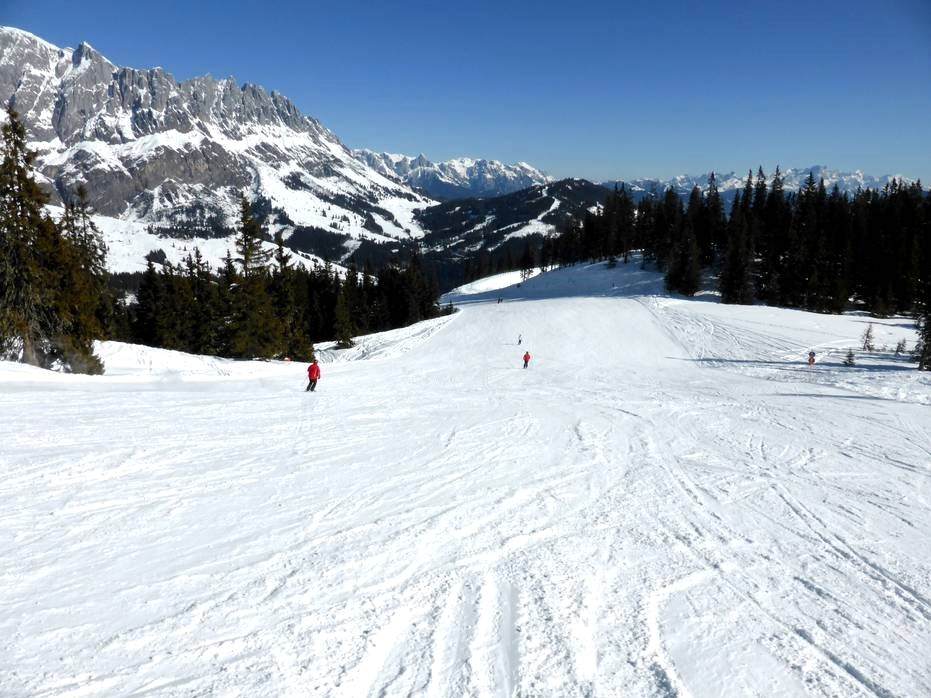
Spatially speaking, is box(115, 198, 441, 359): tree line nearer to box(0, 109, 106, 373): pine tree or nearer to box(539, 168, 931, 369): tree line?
box(0, 109, 106, 373): pine tree

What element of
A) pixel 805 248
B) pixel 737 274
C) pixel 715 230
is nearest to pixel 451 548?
pixel 737 274

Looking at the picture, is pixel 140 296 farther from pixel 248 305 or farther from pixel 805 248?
pixel 805 248

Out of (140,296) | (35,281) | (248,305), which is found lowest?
(248,305)

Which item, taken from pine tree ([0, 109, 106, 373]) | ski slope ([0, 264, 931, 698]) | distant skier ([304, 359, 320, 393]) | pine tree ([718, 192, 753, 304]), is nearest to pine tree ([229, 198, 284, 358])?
pine tree ([0, 109, 106, 373])

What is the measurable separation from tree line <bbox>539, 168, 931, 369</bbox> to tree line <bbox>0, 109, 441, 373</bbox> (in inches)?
1649

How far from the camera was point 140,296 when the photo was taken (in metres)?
53.4

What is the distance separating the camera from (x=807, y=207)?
7338 cm

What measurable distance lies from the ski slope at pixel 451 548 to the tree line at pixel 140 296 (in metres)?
5.10

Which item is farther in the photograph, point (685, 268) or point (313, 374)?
point (685, 268)

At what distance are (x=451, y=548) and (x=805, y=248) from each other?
234 ft

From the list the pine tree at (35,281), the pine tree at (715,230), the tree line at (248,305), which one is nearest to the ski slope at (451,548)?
the pine tree at (35,281)

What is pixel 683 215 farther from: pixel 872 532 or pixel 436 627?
pixel 436 627

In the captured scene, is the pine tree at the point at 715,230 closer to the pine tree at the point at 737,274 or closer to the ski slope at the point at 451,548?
the pine tree at the point at 737,274

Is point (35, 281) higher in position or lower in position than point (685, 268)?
lower
